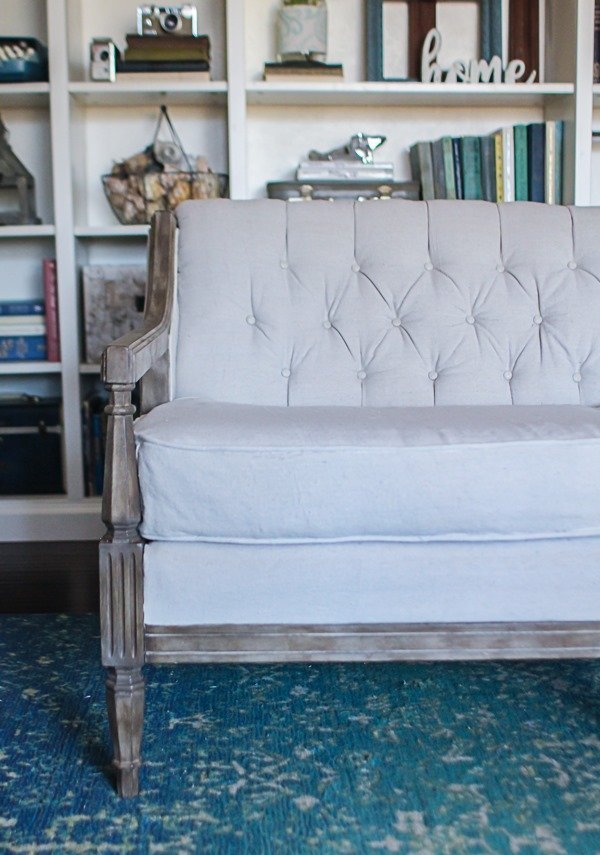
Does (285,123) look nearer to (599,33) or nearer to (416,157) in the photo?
(416,157)

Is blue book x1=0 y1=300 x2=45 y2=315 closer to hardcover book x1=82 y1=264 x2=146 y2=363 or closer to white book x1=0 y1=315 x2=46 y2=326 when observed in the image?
white book x1=0 y1=315 x2=46 y2=326

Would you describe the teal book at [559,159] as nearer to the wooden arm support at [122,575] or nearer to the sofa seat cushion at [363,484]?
the sofa seat cushion at [363,484]

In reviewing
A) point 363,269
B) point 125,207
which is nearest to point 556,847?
point 363,269

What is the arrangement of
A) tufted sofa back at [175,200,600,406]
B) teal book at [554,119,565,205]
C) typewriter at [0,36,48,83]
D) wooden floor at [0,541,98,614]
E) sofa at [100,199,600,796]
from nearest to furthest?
sofa at [100,199,600,796], tufted sofa back at [175,200,600,406], wooden floor at [0,541,98,614], typewriter at [0,36,48,83], teal book at [554,119,565,205]

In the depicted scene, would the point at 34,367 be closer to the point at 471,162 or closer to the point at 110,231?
the point at 110,231

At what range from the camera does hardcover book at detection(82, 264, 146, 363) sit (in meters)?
2.80

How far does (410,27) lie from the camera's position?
9.48 feet

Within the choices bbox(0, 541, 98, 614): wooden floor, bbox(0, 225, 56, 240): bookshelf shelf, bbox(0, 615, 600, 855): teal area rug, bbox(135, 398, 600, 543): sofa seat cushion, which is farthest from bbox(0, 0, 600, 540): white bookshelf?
bbox(135, 398, 600, 543): sofa seat cushion

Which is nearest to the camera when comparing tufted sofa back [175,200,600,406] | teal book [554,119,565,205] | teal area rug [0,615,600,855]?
teal area rug [0,615,600,855]

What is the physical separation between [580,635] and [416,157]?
6.22 ft

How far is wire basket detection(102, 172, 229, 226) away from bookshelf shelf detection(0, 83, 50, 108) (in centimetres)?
28

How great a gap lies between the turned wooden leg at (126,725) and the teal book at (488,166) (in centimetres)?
197

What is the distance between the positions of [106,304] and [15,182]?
16.7 inches

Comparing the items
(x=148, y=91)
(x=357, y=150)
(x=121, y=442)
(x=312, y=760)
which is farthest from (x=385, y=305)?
(x=148, y=91)
